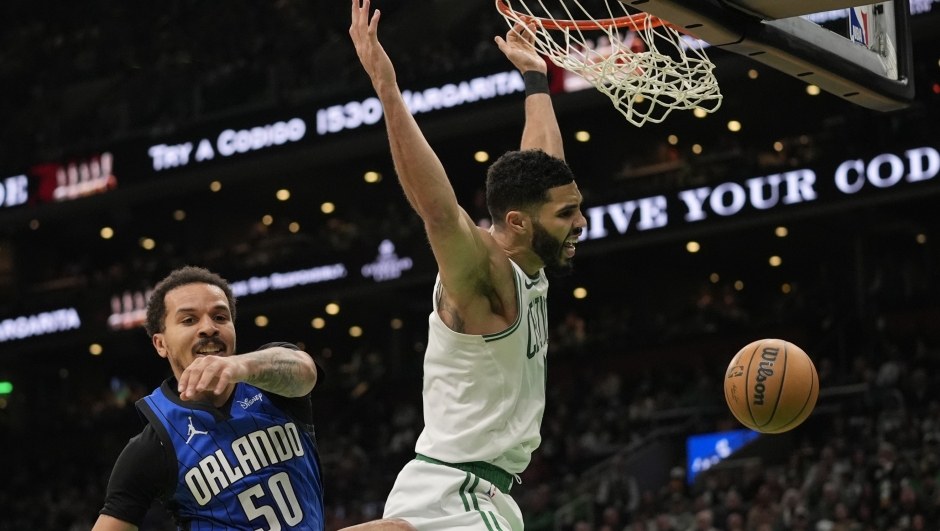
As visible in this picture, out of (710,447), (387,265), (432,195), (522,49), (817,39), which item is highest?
(387,265)

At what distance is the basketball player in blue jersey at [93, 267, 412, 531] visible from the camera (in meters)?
4.28

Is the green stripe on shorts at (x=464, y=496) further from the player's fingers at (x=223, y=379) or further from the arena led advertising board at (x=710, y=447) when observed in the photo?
the arena led advertising board at (x=710, y=447)

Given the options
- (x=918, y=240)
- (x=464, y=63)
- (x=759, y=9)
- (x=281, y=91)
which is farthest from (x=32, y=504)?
(x=759, y=9)

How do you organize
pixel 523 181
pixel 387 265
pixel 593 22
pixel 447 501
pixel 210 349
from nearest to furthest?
1. pixel 447 501
2. pixel 523 181
3. pixel 210 349
4. pixel 593 22
5. pixel 387 265

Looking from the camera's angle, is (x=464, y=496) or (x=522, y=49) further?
(x=522, y=49)

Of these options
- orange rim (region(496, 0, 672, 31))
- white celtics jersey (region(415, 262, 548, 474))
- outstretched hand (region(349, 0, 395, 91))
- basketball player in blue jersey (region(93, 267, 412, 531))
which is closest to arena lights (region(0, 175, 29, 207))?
orange rim (region(496, 0, 672, 31))

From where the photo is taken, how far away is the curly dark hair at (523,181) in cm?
425

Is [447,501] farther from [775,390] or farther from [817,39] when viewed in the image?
[817,39]

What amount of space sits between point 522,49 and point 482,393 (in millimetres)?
2107

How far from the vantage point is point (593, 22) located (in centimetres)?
627

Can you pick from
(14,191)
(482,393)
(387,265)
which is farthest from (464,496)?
(14,191)

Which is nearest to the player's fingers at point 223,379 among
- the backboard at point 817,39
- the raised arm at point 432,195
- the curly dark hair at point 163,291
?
the raised arm at point 432,195

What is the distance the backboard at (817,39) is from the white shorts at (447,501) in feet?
5.77

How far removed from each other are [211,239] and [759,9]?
933 inches
